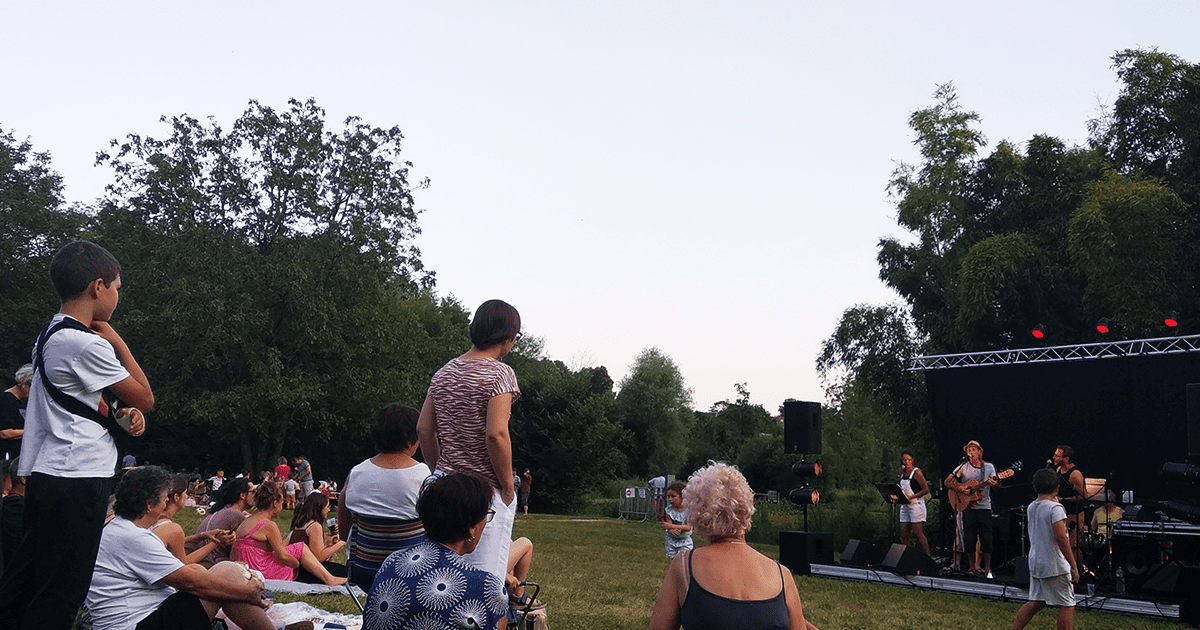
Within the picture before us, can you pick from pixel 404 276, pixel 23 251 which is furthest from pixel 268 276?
pixel 23 251

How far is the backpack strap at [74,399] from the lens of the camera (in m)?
3.35

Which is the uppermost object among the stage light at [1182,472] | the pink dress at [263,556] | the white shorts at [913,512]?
the stage light at [1182,472]

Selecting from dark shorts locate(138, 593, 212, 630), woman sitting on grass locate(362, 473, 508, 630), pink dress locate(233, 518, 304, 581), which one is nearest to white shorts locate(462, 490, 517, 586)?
woman sitting on grass locate(362, 473, 508, 630)

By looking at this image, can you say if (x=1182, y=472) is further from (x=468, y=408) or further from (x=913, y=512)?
(x=468, y=408)

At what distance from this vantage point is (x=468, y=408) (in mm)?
4098

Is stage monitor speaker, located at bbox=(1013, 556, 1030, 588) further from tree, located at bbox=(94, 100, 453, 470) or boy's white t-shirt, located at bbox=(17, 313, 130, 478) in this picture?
tree, located at bbox=(94, 100, 453, 470)

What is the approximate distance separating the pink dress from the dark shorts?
2.83 meters

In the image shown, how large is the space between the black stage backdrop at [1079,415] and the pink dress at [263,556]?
998cm

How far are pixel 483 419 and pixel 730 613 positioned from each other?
4.36ft

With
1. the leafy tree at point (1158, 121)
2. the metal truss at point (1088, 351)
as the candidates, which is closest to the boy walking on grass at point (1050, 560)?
the metal truss at point (1088, 351)

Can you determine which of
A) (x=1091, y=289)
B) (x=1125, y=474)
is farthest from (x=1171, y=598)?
(x=1091, y=289)

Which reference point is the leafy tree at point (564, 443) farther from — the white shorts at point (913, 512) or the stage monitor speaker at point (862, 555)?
the stage monitor speaker at point (862, 555)

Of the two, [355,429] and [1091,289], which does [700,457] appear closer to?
[355,429]

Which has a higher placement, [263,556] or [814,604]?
[263,556]
